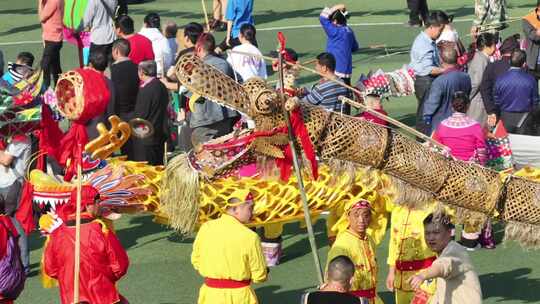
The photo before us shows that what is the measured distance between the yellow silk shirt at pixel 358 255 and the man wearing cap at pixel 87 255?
1745 mm

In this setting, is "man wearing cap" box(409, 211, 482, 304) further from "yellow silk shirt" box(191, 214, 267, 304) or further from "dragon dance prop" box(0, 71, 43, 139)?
"dragon dance prop" box(0, 71, 43, 139)

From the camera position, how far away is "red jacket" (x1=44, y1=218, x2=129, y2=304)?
1021 centimetres

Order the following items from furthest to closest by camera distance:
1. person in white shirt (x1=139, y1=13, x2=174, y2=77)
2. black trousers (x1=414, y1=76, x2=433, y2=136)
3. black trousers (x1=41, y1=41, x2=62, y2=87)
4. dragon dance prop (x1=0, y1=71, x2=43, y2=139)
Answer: black trousers (x1=41, y1=41, x2=62, y2=87)
person in white shirt (x1=139, y1=13, x2=174, y2=77)
black trousers (x1=414, y1=76, x2=433, y2=136)
dragon dance prop (x1=0, y1=71, x2=43, y2=139)

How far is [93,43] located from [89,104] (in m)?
9.26

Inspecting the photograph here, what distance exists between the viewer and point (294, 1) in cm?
2978

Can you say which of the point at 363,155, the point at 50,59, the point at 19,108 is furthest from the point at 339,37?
the point at 363,155

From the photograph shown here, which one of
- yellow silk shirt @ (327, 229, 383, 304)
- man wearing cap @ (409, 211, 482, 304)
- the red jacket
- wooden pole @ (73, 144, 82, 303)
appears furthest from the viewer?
yellow silk shirt @ (327, 229, 383, 304)

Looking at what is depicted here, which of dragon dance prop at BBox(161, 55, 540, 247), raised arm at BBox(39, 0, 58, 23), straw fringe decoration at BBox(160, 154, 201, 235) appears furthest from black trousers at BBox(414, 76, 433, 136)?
dragon dance prop at BBox(161, 55, 540, 247)

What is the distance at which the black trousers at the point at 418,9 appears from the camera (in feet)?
83.4

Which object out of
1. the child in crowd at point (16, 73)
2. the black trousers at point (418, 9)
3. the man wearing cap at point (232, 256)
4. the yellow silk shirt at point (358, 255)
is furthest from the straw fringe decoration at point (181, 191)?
the black trousers at point (418, 9)

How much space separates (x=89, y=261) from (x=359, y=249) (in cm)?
219

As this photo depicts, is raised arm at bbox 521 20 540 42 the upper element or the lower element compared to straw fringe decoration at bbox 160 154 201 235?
lower

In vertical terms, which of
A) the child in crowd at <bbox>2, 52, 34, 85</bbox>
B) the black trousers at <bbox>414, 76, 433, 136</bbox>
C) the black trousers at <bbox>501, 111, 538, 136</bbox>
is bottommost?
the black trousers at <bbox>501, 111, 538, 136</bbox>

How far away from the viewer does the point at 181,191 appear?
30.2 feet
